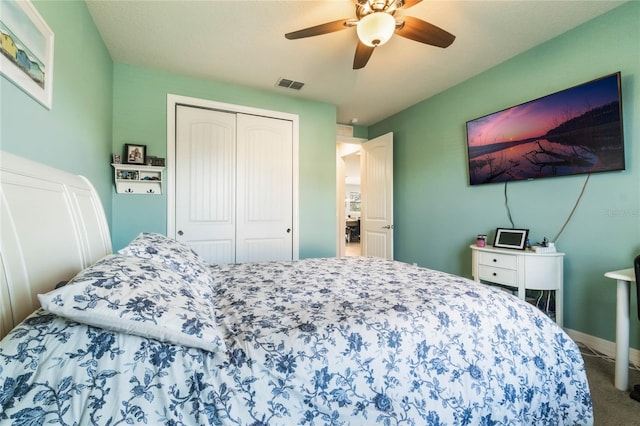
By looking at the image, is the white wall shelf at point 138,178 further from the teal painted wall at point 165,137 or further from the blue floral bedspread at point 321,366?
the blue floral bedspread at point 321,366

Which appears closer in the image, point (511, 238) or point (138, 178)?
point (511, 238)

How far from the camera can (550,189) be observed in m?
2.40

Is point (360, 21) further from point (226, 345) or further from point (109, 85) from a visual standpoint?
point (109, 85)

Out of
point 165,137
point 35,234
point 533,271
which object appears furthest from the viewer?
point 165,137

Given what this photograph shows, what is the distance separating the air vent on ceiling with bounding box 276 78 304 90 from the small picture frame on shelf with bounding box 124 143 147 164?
161 centimetres

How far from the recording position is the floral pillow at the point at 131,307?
0.69 meters

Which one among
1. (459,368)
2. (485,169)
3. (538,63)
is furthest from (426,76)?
(459,368)

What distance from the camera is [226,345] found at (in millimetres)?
868

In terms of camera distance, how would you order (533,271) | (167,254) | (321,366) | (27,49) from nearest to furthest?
(321,366) → (27,49) → (167,254) → (533,271)

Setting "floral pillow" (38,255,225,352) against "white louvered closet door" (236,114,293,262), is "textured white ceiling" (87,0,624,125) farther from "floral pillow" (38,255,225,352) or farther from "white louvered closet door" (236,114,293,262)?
"floral pillow" (38,255,225,352)

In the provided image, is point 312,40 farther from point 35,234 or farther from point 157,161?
point 35,234

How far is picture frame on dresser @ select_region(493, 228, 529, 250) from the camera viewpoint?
7.91 feet

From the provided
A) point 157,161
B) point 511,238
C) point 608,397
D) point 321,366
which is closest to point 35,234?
Result: point 321,366

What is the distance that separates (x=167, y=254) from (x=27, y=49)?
1080 mm
